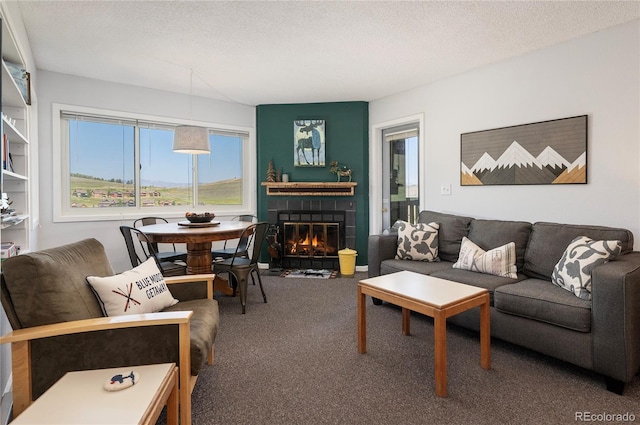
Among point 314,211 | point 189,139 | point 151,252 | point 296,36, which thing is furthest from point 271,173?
point 296,36

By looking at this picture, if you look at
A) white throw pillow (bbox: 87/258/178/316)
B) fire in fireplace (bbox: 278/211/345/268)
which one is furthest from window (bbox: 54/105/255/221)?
white throw pillow (bbox: 87/258/178/316)

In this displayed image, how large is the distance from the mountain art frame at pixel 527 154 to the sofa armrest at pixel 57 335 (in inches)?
128

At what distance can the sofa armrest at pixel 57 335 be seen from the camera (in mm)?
1397

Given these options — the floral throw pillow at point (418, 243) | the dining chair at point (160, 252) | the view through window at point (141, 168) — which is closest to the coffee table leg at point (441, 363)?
the floral throw pillow at point (418, 243)

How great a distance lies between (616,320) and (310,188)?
370 cm

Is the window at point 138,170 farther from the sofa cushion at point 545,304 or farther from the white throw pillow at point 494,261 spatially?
the sofa cushion at point 545,304

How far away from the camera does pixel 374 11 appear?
2605 mm

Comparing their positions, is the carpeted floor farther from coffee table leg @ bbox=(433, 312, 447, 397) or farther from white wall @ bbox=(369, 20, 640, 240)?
white wall @ bbox=(369, 20, 640, 240)

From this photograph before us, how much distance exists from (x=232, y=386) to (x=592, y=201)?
10.3 ft

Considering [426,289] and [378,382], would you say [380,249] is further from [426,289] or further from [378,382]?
[378,382]

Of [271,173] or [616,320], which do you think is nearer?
[616,320]

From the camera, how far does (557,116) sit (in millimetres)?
3170

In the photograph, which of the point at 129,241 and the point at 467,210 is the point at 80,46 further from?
the point at 467,210

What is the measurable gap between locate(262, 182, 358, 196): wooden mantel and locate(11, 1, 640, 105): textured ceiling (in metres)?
1.36
